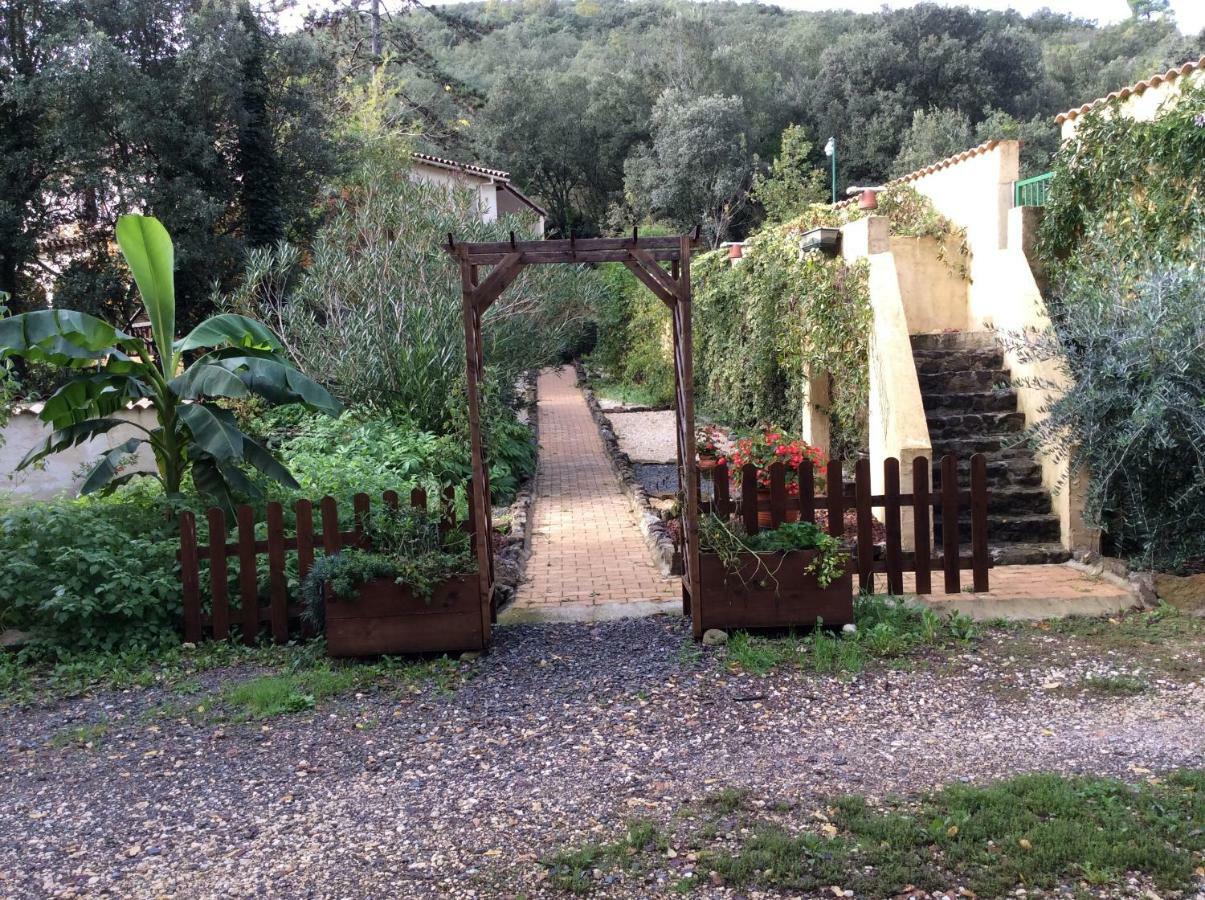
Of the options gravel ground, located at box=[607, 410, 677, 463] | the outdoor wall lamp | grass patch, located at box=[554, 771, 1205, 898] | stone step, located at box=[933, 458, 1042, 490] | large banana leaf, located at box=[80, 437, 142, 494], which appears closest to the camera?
grass patch, located at box=[554, 771, 1205, 898]

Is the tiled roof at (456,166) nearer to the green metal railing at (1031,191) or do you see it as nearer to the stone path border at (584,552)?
the stone path border at (584,552)

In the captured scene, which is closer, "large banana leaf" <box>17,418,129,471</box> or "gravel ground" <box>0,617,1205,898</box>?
"gravel ground" <box>0,617,1205,898</box>

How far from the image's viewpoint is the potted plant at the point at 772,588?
5996mm

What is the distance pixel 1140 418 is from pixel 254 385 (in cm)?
647

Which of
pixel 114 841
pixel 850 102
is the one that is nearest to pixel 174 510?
pixel 114 841

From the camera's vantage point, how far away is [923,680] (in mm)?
5262

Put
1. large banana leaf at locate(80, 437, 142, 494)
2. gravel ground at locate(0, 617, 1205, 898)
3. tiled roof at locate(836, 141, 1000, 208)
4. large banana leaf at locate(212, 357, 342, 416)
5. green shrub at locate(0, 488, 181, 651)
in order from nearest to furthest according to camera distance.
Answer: gravel ground at locate(0, 617, 1205, 898) → green shrub at locate(0, 488, 181, 651) → large banana leaf at locate(212, 357, 342, 416) → large banana leaf at locate(80, 437, 142, 494) → tiled roof at locate(836, 141, 1000, 208)

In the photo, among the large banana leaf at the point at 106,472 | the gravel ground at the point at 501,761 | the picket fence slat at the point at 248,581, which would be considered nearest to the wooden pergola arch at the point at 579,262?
the gravel ground at the point at 501,761

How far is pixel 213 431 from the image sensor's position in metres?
7.12

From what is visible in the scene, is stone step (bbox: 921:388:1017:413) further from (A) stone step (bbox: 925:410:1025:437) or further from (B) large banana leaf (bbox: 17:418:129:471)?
(B) large banana leaf (bbox: 17:418:129:471)

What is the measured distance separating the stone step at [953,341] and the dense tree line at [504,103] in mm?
5100

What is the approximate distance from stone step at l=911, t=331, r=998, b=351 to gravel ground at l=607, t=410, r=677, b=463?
4066mm

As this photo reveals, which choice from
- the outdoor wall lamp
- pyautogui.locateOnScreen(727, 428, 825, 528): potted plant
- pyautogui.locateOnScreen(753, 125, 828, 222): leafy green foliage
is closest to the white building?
pyautogui.locateOnScreen(753, 125, 828, 222): leafy green foliage

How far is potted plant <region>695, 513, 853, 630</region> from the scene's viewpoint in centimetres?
600
